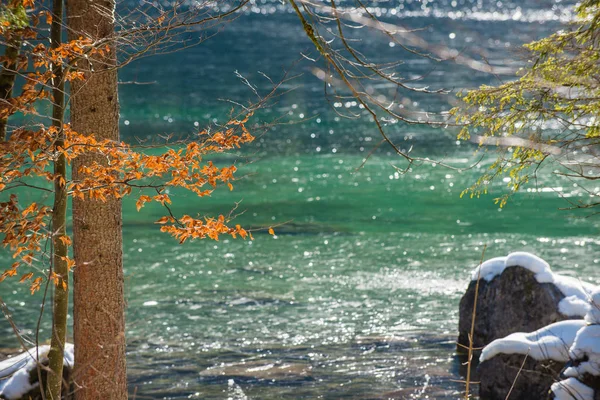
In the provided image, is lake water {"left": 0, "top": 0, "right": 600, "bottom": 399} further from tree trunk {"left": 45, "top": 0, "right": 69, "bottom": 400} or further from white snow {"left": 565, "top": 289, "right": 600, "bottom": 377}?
white snow {"left": 565, "top": 289, "right": 600, "bottom": 377}

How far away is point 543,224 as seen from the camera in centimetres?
2008

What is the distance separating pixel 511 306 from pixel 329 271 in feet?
18.8

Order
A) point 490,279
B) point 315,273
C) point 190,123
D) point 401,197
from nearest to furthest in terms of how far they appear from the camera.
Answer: point 490,279 → point 315,273 → point 401,197 → point 190,123

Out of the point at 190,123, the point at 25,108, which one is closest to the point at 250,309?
the point at 25,108

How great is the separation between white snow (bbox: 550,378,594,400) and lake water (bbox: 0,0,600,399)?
1018mm

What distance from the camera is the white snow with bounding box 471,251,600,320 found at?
1064 centimetres

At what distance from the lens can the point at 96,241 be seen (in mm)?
7152

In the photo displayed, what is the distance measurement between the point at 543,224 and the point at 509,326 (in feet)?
31.0

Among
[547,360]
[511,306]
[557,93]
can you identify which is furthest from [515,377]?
[557,93]

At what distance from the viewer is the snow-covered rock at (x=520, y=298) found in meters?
10.9

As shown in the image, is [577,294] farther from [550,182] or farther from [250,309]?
[550,182]

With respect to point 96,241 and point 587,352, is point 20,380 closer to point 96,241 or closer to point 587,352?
point 96,241

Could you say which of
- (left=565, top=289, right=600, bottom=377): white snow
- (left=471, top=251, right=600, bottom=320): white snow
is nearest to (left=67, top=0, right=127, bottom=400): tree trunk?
(left=565, top=289, right=600, bottom=377): white snow

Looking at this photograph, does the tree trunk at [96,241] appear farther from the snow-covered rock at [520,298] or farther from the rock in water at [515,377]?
the snow-covered rock at [520,298]
